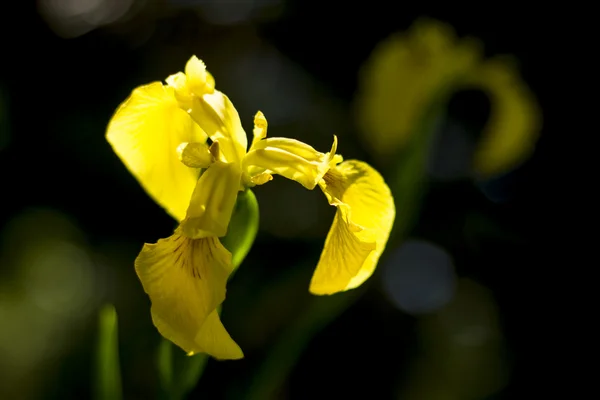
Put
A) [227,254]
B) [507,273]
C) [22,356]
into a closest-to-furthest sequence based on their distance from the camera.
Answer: [227,254], [22,356], [507,273]

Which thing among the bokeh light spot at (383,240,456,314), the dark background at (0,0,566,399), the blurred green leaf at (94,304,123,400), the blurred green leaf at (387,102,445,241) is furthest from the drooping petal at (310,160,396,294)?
the bokeh light spot at (383,240,456,314)

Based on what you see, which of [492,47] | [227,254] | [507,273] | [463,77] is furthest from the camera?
[492,47]

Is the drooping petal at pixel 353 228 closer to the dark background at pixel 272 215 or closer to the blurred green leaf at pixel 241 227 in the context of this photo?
the blurred green leaf at pixel 241 227

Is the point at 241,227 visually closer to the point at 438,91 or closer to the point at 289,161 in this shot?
the point at 289,161

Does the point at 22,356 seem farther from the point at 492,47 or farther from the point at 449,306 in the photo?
the point at 492,47

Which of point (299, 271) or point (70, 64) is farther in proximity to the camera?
point (70, 64)

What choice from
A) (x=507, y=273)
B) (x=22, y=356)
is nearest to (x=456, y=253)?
(x=507, y=273)
